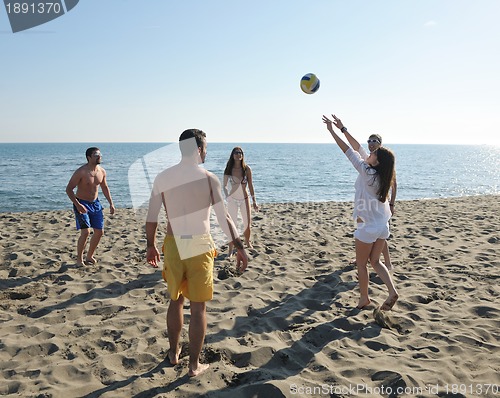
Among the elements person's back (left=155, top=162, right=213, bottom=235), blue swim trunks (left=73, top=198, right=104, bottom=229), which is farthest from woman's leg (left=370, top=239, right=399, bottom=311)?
blue swim trunks (left=73, top=198, right=104, bottom=229)

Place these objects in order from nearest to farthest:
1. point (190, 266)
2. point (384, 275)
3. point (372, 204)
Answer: point (190, 266), point (372, 204), point (384, 275)

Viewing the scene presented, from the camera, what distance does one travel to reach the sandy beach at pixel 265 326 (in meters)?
2.99

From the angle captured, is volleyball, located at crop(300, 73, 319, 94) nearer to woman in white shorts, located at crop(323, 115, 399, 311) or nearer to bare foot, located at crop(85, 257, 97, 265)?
woman in white shorts, located at crop(323, 115, 399, 311)

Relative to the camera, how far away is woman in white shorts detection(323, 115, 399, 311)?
12.9ft

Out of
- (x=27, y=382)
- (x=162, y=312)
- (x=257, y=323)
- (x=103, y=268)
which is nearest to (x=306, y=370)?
(x=257, y=323)

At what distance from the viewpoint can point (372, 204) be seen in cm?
Result: 414

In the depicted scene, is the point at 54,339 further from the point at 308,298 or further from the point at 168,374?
the point at 308,298


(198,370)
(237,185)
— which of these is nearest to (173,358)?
(198,370)

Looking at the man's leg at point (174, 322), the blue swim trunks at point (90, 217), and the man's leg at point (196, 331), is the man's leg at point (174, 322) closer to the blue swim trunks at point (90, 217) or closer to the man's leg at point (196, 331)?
the man's leg at point (196, 331)

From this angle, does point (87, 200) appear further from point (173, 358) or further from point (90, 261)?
point (173, 358)

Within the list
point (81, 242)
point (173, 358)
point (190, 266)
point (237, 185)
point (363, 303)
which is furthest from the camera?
point (237, 185)

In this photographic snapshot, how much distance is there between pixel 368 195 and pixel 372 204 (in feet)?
0.37

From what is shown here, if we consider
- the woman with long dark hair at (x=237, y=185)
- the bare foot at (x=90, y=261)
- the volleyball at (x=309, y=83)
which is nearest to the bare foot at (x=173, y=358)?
the woman with long dark hair at (x=237, y=185)

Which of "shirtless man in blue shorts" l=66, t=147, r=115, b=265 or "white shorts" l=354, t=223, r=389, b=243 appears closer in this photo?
"white shorts" l=354, t=223, r=389, b=243
